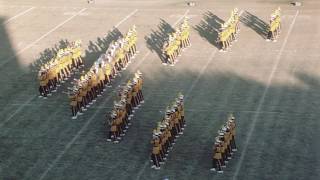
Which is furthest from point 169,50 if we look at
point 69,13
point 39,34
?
point 69,13

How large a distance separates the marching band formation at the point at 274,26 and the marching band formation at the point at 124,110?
33.9 ft

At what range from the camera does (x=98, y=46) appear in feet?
118

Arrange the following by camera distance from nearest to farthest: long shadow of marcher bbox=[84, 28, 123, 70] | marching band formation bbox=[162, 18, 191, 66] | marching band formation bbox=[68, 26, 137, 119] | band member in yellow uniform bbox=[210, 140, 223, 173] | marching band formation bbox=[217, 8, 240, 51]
Answer: band member in yellow uniform bbox=[210, 140, 223, 173] < marching band formation bbox=[68, 26, 137, 119] < marching band formation bbox=[162, 18, 191, 66] < marching band formation bbox=[217, 8, 240, 51] < long shadow of marcher bbox=[84, 28, 123, 70]

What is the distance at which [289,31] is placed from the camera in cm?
3669

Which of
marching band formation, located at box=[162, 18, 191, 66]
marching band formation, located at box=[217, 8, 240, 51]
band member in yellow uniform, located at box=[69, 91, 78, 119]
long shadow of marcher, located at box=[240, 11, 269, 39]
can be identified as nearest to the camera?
band member in yellow uniform, located at box=[69, 91, 78, 119]

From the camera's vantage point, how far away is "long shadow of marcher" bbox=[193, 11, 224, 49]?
36.1m

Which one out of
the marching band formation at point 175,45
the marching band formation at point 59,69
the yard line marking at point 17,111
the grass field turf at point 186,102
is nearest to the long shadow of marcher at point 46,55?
the grass field turf at point 186,102

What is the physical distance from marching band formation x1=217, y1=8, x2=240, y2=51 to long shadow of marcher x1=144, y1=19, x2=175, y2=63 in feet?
11.0

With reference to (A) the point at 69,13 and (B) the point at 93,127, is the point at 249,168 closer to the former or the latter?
(B) the point at 93,127

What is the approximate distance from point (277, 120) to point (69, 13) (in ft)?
70.9

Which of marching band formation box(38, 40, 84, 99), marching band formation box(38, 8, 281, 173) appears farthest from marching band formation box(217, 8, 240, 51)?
marching band formation box(38, 40, 84, 99)

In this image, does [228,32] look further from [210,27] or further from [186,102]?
[186,102]

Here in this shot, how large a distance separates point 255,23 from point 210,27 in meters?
2.78

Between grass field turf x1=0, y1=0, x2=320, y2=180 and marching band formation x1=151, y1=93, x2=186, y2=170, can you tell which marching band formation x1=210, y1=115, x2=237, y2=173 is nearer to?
grass field turf x1=0, y1=0, x2=320, y2=180
